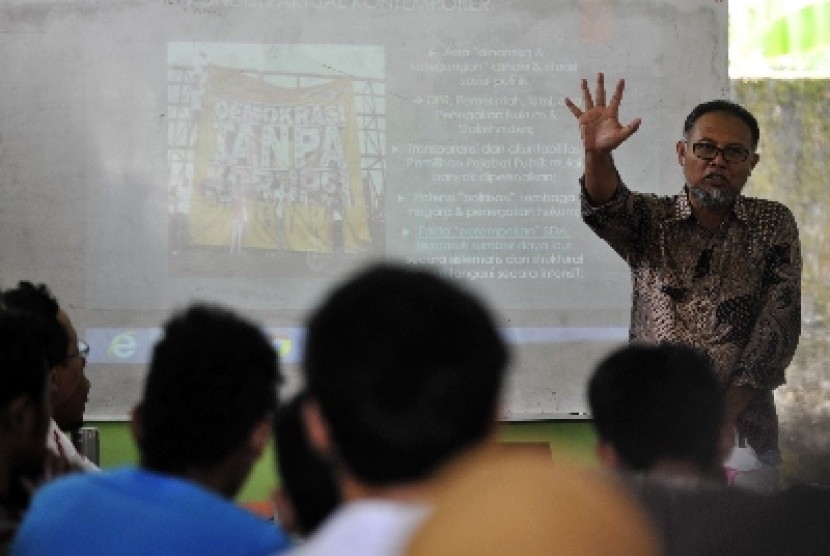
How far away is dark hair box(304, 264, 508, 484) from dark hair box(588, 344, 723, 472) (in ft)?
2.50

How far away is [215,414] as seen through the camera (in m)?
1.63

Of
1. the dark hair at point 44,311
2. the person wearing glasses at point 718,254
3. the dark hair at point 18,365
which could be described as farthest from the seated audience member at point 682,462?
the dark hair at point 44,311

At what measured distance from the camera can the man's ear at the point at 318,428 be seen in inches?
42.0

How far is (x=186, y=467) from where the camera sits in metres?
1.61

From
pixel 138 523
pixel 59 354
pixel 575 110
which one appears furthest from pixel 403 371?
pixel 575 110

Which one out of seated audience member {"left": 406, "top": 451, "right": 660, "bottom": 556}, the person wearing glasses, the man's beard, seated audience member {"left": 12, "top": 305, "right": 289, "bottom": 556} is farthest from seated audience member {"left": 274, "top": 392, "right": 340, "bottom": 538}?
the man's beard

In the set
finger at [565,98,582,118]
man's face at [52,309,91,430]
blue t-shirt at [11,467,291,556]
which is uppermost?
finger at [565,98,582,118]

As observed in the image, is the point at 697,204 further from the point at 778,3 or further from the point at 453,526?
the point at 453,526

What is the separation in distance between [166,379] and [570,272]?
3036mm

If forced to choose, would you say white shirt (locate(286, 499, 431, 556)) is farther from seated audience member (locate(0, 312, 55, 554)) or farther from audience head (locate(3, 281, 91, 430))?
audience head (locate(3, 281, 91, 430))

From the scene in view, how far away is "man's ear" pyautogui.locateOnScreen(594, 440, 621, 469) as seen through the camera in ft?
5.81

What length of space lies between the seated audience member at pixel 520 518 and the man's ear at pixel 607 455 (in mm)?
868

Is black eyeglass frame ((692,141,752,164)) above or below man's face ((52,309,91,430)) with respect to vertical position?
above

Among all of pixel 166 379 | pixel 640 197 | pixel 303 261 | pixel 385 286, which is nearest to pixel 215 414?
pixel 166 379
